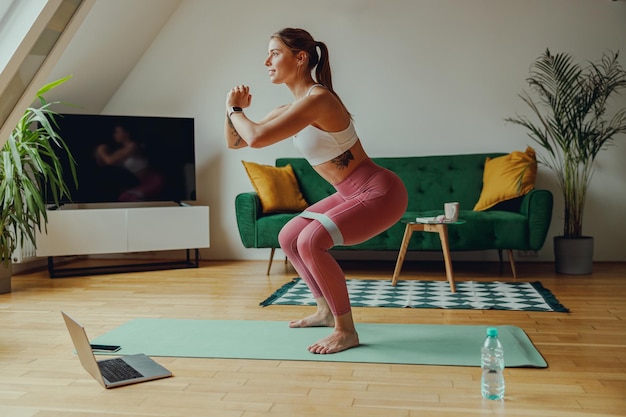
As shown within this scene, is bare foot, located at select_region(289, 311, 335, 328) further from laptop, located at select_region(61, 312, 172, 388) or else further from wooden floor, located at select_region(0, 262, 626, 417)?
laptop, located at select_region(61, 312, 172, 388)

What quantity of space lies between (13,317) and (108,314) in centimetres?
46

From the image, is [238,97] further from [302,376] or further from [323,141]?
[302,376]

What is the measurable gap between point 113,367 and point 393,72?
371 cm

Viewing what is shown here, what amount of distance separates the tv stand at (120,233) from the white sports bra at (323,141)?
265 centimetres

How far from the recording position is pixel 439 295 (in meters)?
3.82

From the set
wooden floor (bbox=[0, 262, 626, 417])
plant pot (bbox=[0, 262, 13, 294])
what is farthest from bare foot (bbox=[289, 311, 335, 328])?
plant pot (bbox=[0, 262, 13, 294])

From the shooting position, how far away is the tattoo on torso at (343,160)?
8.73 feet

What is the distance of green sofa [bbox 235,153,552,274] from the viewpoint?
14.5 feet

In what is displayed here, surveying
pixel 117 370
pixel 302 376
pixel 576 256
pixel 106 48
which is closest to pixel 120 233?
pixel 106 48

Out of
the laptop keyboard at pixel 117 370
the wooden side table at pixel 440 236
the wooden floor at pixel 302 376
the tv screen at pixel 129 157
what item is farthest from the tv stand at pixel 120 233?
the laptop keyboard at pixel 117 370

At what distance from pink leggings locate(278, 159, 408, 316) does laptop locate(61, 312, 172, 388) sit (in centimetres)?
68

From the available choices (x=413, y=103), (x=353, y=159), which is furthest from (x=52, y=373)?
(x=413, y=103)

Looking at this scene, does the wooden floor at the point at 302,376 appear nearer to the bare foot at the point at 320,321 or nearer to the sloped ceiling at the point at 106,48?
the bare foot at the point at 320,321

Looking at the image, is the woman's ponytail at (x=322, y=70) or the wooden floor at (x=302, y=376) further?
the woman's ponytail at (x=322, y=70)
